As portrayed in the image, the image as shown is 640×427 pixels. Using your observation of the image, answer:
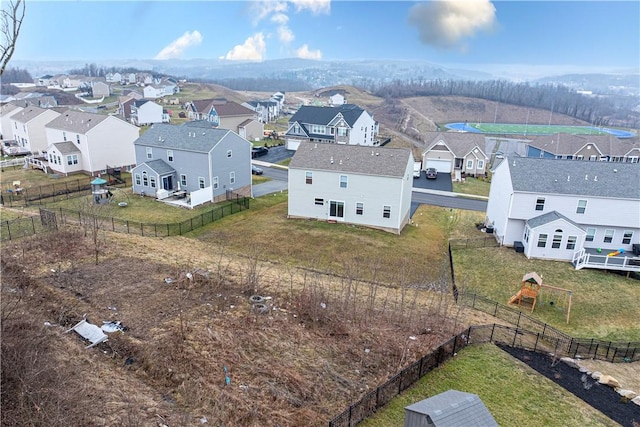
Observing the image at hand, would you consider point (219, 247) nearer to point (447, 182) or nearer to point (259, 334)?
point (259, 334)

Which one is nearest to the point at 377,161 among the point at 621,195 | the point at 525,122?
the point at 621,195

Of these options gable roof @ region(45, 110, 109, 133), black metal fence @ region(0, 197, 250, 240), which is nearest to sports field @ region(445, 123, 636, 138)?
gable roof @ region(45, 110, 109, 133)

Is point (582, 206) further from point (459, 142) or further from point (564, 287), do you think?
point (459, 142)

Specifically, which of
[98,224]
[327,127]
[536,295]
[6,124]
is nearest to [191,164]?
[98,224]

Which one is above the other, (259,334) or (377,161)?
(377,161)

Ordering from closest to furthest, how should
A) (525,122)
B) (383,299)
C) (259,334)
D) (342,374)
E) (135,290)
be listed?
(342,374) → (259,334) → (135,290) → (383,299) → (525,122)

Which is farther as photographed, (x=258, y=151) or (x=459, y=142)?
(x=258, y=151)
